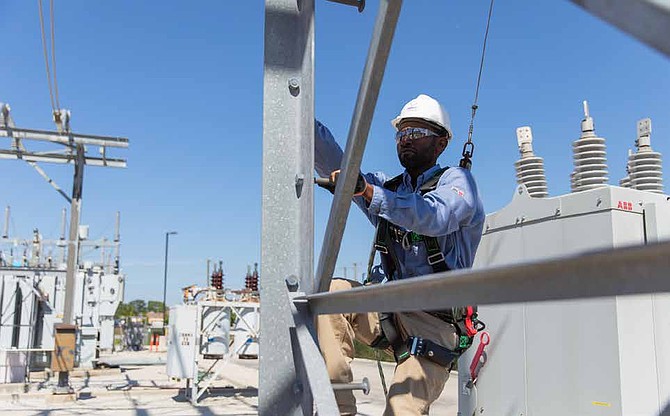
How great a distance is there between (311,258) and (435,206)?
447 mm

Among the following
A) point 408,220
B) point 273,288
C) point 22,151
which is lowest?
point 273,288

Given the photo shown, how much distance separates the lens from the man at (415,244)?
82.7 inches

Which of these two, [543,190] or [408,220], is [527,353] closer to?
[543,190]

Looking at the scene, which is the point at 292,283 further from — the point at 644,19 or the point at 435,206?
the point at 644,19

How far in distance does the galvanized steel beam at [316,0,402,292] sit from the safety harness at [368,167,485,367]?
619mm

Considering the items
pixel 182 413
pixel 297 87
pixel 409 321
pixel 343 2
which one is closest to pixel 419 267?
pixel 409 321

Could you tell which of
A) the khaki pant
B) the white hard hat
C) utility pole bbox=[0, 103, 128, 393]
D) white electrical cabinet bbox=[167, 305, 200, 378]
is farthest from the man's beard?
utility pole bbox=[0, 103, 128, 393]

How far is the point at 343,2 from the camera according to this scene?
2242mm

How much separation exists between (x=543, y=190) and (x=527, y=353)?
819mm

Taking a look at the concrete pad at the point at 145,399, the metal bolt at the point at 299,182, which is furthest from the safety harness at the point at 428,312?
the concrete pad at the point at 145,399

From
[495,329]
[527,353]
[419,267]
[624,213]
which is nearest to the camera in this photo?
[419,267]

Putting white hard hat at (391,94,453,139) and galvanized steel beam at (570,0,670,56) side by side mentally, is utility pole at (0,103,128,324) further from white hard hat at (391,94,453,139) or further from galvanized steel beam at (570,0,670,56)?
galvanized steel beam at (570,0,670,56)

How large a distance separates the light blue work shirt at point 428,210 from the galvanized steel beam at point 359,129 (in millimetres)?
204

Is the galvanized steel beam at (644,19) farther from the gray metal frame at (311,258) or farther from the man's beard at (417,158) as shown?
the man's beard at (417,158)
